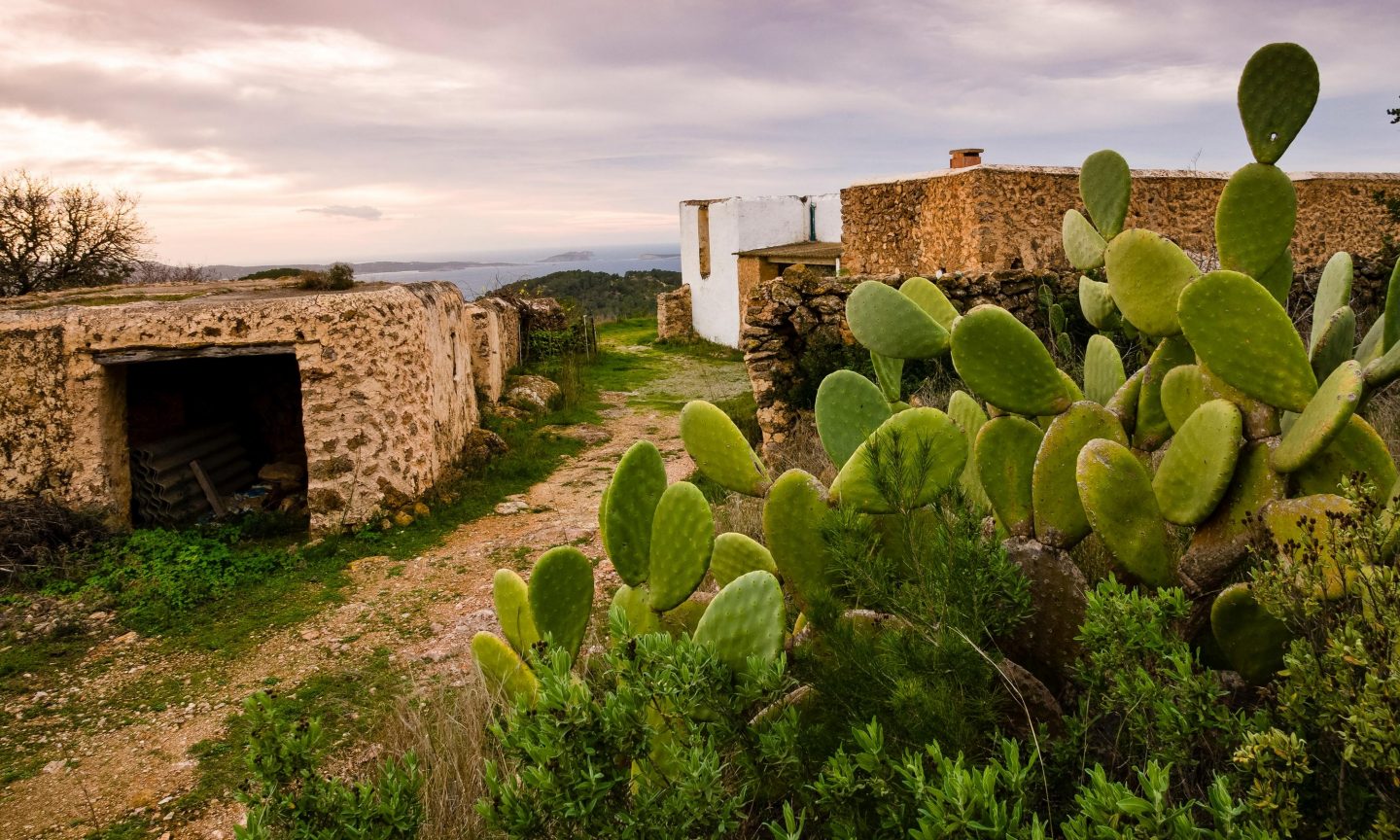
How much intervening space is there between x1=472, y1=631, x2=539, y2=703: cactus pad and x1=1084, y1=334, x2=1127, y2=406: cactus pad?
205 cm

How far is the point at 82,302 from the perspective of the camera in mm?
5602

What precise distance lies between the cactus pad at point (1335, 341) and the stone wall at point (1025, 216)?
17.9ft

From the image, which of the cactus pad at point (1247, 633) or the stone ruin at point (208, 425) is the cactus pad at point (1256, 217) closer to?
the cactus pad at point (1247, 633)

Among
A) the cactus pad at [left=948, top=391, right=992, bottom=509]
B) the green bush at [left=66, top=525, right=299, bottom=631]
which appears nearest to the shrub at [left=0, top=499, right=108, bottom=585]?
the green bush at [left=66, top=525, right=299, bottom=631]

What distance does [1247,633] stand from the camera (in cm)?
168

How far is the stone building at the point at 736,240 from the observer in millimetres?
14562

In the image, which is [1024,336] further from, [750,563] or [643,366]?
[643,366]

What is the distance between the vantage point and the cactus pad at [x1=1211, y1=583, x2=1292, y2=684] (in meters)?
1.66

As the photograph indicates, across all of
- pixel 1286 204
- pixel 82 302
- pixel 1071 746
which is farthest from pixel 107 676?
pixel 1286 204

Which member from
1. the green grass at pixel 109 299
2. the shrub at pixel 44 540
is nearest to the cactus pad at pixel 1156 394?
the shrub at pixel 44 540

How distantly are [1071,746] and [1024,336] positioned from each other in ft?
3.54

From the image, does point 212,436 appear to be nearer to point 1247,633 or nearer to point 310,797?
point 310,797

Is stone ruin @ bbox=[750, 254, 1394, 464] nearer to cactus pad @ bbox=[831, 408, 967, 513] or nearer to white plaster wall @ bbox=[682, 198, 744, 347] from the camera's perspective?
cactus pad @ bbox=[831, 408, 967, 513]

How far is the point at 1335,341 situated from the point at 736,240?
505 inches
